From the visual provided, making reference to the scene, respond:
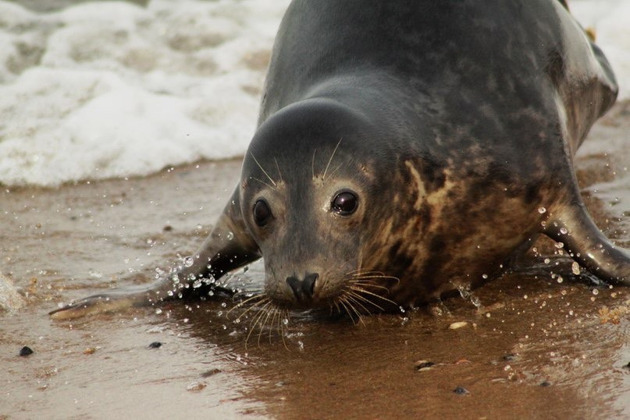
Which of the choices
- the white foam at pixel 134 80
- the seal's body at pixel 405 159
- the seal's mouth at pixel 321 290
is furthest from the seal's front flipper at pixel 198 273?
the white foam at pixel 134 80

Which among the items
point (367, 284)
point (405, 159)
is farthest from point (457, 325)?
point (405, 159)

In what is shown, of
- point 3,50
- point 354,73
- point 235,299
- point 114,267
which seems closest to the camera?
point 354,73

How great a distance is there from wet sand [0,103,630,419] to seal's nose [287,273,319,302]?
0.30 metres

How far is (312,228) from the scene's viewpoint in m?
3.84

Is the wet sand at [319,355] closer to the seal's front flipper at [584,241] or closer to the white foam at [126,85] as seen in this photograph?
the seal's front flipper at [584,241]

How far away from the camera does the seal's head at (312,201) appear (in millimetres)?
3791

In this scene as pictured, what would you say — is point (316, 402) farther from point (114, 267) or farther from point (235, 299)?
point (114, 267)

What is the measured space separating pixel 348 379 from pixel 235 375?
429 mm

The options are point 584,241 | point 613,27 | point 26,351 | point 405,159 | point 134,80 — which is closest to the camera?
point 405,159

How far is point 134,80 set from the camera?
33.4ft

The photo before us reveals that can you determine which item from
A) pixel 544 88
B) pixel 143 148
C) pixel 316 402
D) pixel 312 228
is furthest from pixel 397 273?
pixel 143 148

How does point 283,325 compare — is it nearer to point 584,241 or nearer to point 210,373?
point 210,373

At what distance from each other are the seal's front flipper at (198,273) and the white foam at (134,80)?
2839 mm

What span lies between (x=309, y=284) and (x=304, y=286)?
19 millimetres
